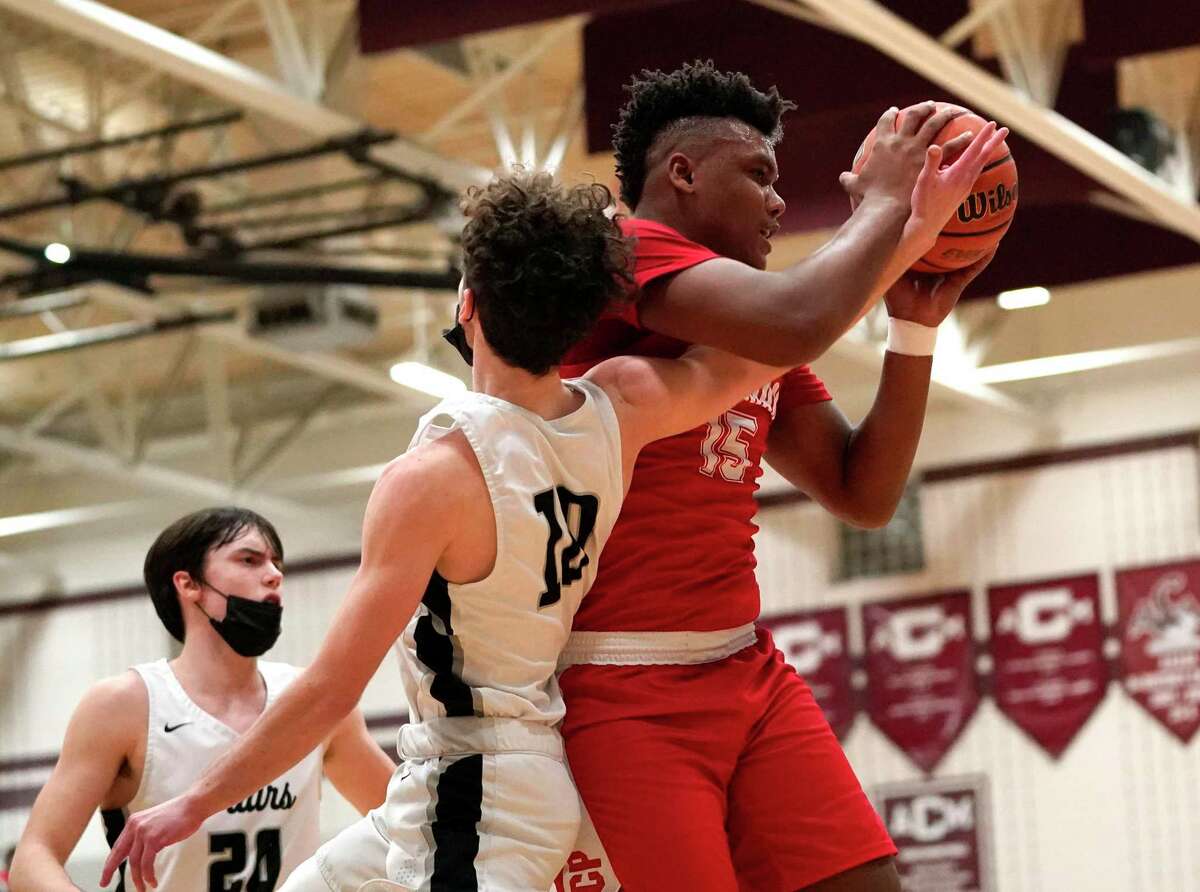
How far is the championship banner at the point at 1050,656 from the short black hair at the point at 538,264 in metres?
12.6

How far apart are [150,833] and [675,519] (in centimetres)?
101

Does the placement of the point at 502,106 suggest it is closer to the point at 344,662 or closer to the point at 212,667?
the point at 212,667

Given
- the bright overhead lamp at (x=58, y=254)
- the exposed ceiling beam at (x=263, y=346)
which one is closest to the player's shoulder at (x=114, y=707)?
the bright overhead lamp at (x=58, y=254)

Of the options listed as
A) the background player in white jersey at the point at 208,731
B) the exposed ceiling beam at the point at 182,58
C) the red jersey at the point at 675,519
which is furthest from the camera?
the exposed ceiling beam at the point at 182,58

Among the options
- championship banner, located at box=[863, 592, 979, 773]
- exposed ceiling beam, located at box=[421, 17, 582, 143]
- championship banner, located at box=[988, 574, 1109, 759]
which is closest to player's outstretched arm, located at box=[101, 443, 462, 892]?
exposed ceiling beam, located at box=[421, 17, 582, 143]

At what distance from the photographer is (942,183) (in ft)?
10.9

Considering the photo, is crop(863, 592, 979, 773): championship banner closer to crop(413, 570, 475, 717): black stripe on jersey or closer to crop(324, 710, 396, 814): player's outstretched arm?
crop(324, 710, 396, 814): player's outstretched arm

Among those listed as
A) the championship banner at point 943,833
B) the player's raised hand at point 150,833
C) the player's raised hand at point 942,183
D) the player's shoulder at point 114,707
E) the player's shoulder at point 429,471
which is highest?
the player's raised hand at point 942,183

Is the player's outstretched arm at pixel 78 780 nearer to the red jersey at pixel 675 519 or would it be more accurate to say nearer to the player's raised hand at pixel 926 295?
the red jersey at pixel 675 519

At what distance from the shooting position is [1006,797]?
50.3 ft

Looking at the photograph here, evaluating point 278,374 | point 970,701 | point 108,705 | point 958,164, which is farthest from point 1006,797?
point 958,164

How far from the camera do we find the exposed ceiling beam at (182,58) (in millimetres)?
8672

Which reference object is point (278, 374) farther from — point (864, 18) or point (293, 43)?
point (864, 18)

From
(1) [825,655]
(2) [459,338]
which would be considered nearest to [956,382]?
(1) [825,655]
